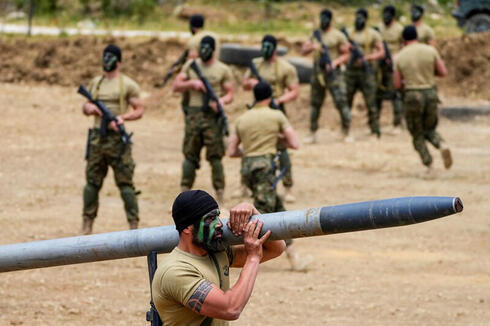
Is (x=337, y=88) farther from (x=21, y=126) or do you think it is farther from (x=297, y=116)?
(x=21, y=126)

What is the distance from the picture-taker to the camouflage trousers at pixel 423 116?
46.4ft

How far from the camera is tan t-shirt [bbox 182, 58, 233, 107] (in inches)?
484

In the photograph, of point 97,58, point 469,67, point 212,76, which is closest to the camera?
point 212,76

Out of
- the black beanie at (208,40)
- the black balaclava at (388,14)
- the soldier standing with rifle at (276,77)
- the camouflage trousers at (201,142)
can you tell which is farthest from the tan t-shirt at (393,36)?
the black beanie at (208,40)

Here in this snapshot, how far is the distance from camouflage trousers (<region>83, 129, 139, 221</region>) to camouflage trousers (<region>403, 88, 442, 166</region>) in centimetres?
495

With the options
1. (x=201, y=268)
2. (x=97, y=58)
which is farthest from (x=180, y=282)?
(x=97, y=58)

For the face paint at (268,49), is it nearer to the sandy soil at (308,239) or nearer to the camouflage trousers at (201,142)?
the camouflage trousers at (201,142)

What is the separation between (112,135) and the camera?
10.7 metres

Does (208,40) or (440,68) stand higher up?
(208,40)

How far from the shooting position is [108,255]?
199 inches

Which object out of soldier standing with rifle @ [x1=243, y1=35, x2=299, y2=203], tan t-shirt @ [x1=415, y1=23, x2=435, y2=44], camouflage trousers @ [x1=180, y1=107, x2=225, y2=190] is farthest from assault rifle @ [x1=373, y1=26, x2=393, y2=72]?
camouflage trousers @ [x1=180, y1=107, x2=225, y2=190]

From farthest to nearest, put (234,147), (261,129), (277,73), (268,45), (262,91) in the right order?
(277,73), (268,45), (234,147), (261,129), (262,91)

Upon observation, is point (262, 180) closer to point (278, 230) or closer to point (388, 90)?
point (278, 230)

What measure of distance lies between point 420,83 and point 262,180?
4955 millimetres
